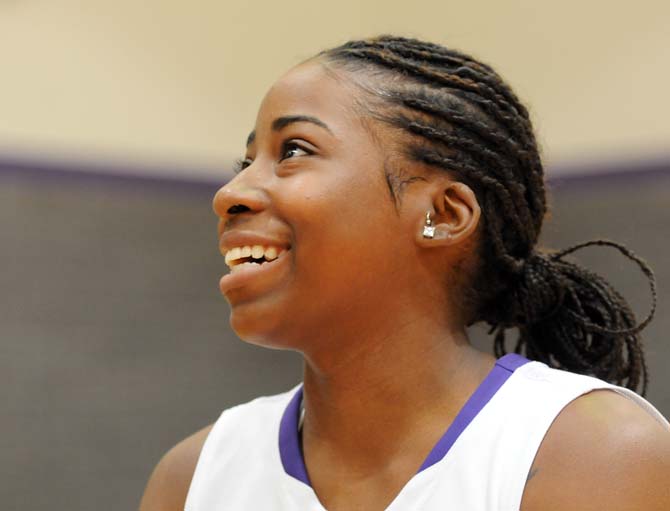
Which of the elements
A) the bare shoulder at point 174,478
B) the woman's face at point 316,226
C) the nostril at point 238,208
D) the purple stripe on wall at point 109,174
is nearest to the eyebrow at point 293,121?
the woman's face at point 316,226

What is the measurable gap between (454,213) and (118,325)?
1.50m

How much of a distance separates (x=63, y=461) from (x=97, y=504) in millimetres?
133

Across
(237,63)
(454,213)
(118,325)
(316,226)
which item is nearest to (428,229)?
(454,213)

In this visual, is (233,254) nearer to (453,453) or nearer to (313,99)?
(313,99)

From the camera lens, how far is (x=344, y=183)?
4.35ft

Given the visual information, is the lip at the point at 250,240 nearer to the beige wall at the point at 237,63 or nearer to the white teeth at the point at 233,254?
the white teeth at the point at 233,254

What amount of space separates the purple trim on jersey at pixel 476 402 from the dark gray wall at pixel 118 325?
1144 mm

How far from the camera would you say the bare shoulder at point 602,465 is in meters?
1.16

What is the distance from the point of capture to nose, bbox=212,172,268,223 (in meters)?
1.34

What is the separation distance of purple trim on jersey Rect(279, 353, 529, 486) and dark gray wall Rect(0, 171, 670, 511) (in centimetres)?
113

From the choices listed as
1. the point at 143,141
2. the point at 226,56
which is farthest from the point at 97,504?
the point at 226,56

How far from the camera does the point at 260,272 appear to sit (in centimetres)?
131

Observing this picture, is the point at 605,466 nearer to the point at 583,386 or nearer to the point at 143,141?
the point at 583,386

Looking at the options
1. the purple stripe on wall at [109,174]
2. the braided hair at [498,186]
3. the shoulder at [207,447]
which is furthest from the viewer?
the purple stripe on wall at [109,174]
